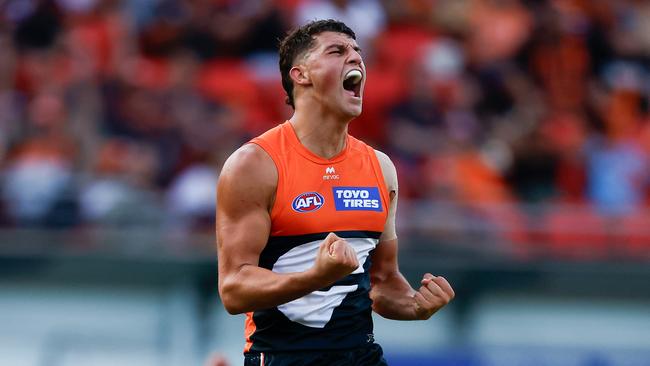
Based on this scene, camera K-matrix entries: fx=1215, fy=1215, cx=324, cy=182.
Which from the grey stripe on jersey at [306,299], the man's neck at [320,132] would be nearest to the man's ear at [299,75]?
the man's neck at [320,132]

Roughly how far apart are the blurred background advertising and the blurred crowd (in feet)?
0.07

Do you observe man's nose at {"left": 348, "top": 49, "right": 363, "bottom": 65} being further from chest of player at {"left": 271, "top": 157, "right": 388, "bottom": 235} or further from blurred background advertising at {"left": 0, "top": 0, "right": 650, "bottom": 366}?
blurred background advertising at {"left": 0, "top": 0, "right": 650, "bottom": 366}

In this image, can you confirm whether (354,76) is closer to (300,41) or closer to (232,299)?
(300,41)

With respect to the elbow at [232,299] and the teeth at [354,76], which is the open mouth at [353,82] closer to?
the teeth at [354,76]

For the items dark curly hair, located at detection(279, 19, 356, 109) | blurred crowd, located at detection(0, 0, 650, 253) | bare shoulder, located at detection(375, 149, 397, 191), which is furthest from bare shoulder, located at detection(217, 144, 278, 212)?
blurred crowd, located at detection(0, 0, 650, 253)

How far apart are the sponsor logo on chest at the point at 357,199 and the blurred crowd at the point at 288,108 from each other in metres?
4.99

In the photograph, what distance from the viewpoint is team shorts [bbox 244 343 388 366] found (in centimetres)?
538

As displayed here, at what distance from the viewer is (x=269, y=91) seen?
38.5ft

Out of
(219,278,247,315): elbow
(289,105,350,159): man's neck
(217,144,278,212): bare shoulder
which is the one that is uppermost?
(289,105,350,159): man's neck

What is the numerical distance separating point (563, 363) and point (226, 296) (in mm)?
5187

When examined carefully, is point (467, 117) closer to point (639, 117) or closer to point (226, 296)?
point (639, 117)

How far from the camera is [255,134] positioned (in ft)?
36.7

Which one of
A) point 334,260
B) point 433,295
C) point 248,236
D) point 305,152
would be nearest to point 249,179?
point 248,236

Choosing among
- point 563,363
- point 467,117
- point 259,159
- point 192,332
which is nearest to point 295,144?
point 259,159
